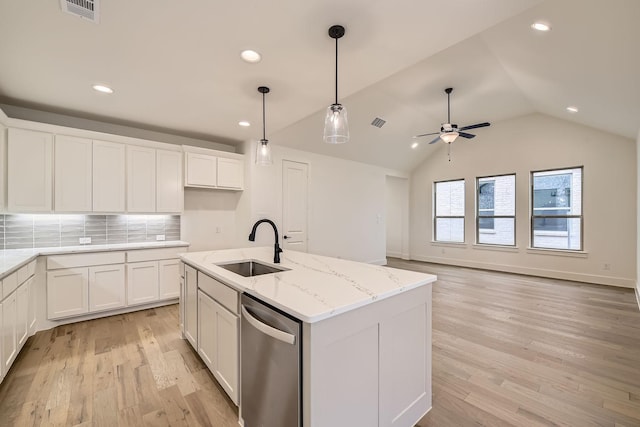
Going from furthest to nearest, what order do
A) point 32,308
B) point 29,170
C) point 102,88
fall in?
point 29,170, point 32,308, point 102,88

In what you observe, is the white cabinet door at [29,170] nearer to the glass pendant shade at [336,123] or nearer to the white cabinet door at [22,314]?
the white cabinet door at [22,314]

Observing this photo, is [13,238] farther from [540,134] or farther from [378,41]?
[540,134]

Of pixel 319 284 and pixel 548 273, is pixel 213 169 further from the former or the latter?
pixel 548 273

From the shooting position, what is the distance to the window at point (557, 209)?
217 inches

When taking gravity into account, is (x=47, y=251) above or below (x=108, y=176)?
below

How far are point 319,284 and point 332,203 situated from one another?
14.6ft

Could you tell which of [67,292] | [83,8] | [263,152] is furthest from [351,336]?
[67,292]

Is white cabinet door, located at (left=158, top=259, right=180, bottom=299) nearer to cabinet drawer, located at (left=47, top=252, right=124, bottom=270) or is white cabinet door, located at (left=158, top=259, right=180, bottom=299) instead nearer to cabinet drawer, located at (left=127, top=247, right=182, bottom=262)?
cabinet drawer, located at (left=127, top=247, right=182, bottom=262)

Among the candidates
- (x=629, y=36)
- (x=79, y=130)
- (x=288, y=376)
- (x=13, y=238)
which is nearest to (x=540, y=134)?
(x=629, y=36)

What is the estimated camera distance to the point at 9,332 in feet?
7.41

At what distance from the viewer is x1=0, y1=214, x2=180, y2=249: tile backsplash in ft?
10.7

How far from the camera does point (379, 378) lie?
4.79ft

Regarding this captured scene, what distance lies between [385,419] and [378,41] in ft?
8.00

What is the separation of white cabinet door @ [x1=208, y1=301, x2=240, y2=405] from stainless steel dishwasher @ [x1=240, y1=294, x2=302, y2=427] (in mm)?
93
